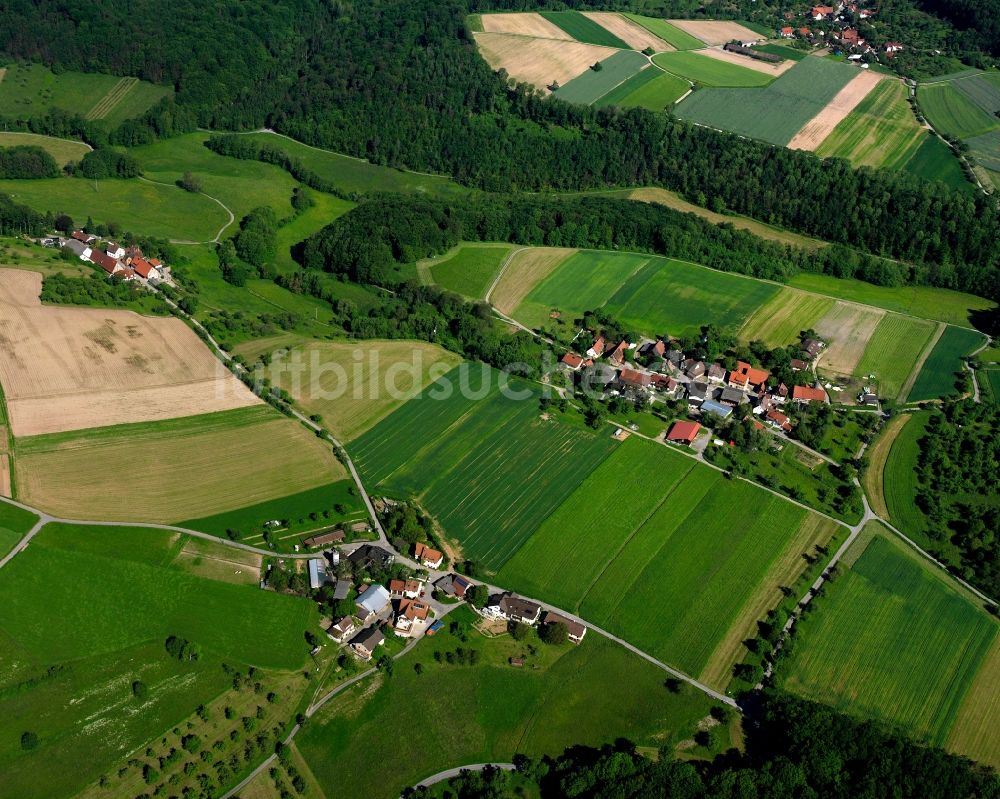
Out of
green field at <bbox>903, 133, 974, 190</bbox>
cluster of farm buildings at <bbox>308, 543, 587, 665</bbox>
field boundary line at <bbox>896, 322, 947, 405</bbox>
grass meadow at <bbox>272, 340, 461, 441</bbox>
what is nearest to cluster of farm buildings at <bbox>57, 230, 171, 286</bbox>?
grass meadow at <bbox>272, 340, 461, 441</bbox>

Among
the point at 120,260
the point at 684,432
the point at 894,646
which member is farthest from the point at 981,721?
the point at 120,260

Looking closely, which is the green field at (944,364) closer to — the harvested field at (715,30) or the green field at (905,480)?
the green field at (905,480)

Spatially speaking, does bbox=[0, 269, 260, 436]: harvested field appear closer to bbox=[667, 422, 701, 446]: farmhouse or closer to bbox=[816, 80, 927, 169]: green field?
bbox=[667, 422, 701, 446]: farmhouse

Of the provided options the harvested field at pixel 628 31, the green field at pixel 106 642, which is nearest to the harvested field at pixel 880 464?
the green field at pixel 106 642

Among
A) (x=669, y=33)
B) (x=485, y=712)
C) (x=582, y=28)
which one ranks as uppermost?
(x=669, y=33)

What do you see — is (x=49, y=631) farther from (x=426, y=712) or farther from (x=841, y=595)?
(x=841, y=595)

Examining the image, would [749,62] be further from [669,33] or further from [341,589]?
[341,589]
